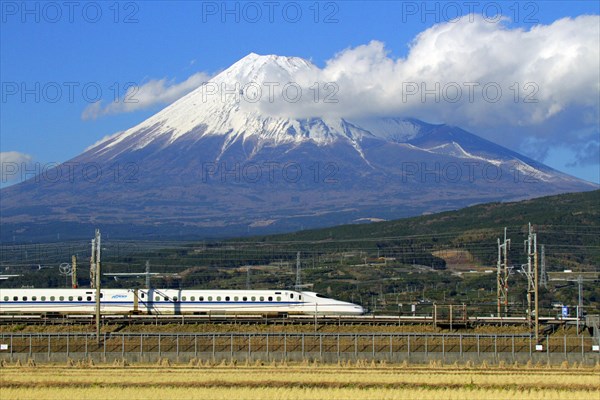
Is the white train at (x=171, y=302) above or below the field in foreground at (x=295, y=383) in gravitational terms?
above

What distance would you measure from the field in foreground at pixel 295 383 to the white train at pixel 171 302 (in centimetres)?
2558

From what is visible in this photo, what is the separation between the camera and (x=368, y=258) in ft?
497

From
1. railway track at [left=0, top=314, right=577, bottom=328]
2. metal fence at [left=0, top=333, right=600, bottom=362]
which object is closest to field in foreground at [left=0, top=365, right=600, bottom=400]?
metal fence at [left=0, top=333, right=600, bottom=362]

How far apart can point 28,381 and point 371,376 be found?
1499 centimetres

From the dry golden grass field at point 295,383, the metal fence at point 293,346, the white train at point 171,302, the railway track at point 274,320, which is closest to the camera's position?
the dry golden grass field at point 295,383

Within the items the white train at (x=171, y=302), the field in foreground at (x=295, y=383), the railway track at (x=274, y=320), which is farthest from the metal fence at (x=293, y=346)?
the white train at (x=171, y=302)

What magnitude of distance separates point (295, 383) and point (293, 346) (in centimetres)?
1638

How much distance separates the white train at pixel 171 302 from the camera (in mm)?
81750

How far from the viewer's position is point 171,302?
8269 cm

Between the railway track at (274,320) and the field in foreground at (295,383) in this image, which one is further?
the railway track at (274,320)

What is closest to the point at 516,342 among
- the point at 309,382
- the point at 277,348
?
the point at 277,348

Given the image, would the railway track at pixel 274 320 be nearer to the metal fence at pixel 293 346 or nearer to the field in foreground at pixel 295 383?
the metal fence at pixel 293 346

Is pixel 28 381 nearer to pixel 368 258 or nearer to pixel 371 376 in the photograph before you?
pixel 371 376

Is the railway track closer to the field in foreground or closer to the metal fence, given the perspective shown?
the metal fence
